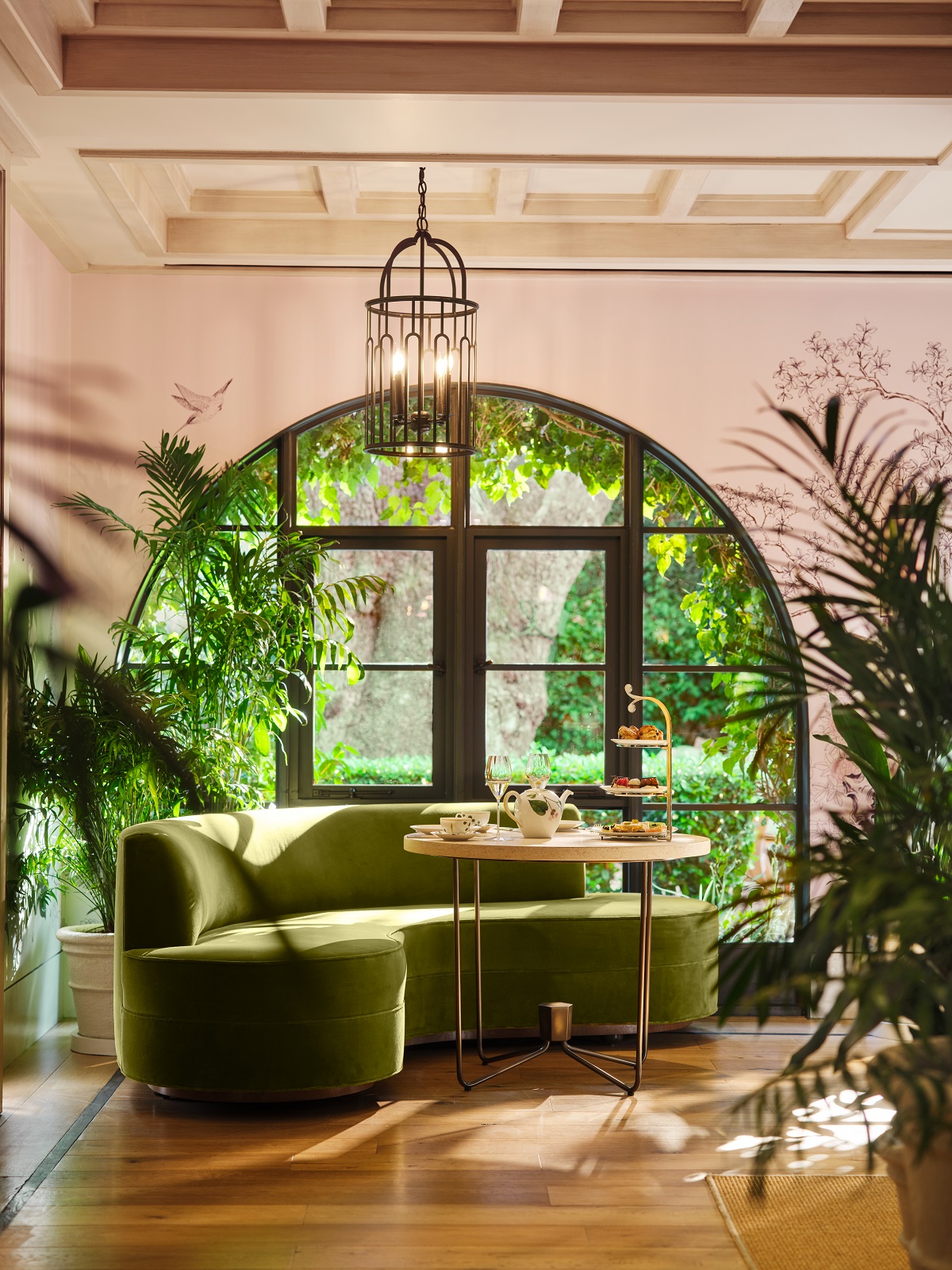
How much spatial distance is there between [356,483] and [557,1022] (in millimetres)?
2289

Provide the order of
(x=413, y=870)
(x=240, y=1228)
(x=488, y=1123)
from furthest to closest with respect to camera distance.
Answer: (x=413, y=870) < (x=488, y=1123) < (x=240, y=1228)

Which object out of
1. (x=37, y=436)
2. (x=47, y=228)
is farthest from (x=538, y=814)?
(x=37, y=436)

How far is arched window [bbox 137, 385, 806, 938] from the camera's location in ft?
16.4

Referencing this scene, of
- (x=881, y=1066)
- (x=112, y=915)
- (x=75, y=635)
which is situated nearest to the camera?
(x=75, y=635)

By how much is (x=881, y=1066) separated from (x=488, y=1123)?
205 cm

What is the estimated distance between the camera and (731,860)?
5039mm

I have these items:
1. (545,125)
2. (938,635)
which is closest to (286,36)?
(545,125)

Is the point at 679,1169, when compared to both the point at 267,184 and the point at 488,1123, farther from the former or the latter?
the point at 267,184

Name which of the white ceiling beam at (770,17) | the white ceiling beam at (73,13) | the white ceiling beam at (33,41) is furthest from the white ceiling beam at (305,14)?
the white ceiling beam at (770,17)

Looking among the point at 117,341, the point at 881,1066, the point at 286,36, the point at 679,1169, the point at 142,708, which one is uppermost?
the point at 286,36

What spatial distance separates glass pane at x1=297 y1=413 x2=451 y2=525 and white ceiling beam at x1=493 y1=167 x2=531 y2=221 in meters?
1.01

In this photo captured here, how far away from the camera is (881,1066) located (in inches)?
64.5

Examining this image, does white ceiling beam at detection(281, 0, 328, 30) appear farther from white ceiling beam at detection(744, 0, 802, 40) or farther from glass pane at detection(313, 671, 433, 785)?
glass pane at detection(313, 671, 433, 785)

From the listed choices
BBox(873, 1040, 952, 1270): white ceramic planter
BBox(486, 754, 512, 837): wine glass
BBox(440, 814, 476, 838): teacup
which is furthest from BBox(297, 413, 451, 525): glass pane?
BBox(873, 1040, 952, 1270): white ceramic planter
